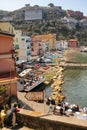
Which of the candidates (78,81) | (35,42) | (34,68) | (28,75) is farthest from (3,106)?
(35,42)

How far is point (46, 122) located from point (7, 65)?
8.82 meters

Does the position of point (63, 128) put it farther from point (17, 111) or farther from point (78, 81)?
point (78, 81)

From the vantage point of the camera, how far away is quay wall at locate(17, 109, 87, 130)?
43.1ft

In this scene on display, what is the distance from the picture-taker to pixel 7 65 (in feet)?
71.9

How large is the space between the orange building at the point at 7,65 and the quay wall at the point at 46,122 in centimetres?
505

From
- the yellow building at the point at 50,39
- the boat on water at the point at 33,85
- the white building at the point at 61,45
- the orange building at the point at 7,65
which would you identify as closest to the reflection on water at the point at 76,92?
the boat on water at the point at 33,85

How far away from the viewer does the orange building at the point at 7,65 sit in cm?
2045

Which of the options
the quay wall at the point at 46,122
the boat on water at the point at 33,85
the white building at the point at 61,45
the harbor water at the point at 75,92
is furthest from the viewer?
the white building at the point at 61,45

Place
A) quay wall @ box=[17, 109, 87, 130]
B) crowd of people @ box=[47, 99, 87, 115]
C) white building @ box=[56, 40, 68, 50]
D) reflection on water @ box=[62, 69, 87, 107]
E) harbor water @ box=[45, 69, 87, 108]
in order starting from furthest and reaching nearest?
white building @ box=[56, 40, 68, 50] < reflection on water @ box=[62, 69, 87, 107] < harbor water @ box=[45, 69, 87, 108] < crowd of people @ box=[47, 99, 87, 115] < quay wall @ box=[17, 109, 87, 130]

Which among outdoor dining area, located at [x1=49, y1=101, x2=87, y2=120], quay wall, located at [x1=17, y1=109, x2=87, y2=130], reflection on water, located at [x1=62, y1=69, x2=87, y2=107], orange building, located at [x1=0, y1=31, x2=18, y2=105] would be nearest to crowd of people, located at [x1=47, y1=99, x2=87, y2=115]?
outdoor dining area, located at [x1=49, y1=101, x2=87, y2=120]

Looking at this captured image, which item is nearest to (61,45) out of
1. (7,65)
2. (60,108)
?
(60,108)

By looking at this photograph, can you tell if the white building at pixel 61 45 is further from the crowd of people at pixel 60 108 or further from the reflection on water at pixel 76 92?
the crowd of people at pixel 60 108

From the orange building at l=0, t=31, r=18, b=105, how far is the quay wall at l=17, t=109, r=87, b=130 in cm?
505

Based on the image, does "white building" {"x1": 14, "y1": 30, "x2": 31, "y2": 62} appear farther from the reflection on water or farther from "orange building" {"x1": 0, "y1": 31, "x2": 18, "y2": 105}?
"orange building" {"x1": 0, "y1": 31, "x2": 18, "y2": 105}
